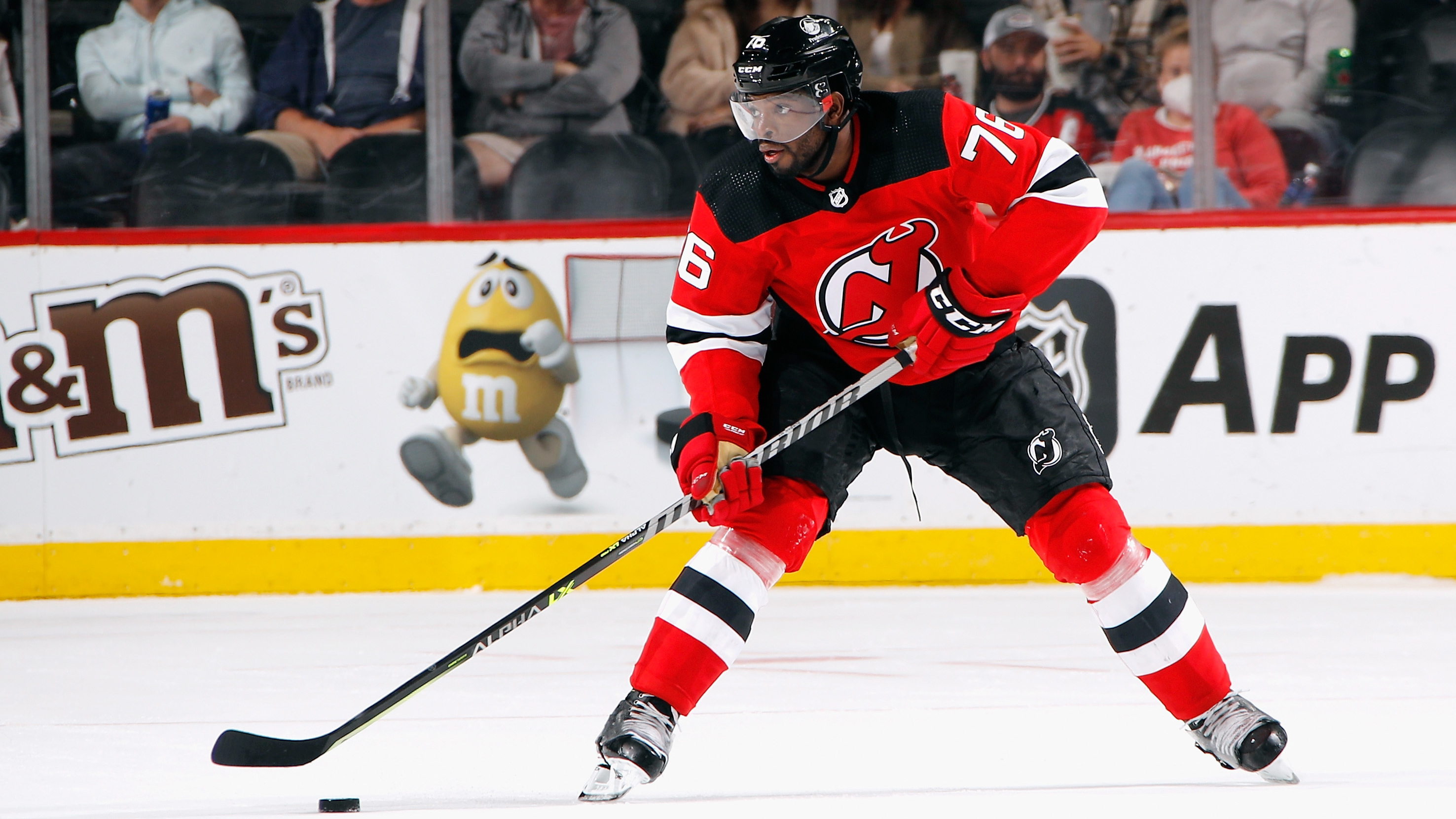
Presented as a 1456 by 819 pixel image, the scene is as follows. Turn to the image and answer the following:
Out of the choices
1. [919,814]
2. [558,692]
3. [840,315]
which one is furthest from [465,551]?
[919,814]

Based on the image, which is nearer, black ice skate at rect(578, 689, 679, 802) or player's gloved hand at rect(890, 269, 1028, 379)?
black ice skate at rect(578, 689, 679, 802)

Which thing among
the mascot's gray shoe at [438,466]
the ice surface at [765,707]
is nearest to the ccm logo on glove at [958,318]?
the ice surface at [765,707]

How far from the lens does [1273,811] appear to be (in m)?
1.68

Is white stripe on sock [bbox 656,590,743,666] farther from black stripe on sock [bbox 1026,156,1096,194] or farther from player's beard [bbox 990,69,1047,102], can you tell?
player's beard [bbox 990,69,1047,102]

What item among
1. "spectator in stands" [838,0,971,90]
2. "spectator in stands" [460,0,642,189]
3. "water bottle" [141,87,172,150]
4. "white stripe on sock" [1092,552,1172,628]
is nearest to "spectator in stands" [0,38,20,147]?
"water bottle" [141,87,172,150]

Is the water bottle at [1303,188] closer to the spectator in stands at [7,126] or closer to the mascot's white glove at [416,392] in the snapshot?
the mascot's white glove at [416,392]

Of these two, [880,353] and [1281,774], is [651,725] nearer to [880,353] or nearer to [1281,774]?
[880,353]

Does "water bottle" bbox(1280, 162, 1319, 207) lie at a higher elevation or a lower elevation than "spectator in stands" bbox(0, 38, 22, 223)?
lower

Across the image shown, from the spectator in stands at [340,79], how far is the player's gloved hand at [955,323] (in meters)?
3.12

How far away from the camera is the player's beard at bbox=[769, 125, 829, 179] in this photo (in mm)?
1946

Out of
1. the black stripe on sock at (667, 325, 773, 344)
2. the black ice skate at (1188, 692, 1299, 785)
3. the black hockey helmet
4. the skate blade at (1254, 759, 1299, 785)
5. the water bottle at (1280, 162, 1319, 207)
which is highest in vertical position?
the black hockey helmet

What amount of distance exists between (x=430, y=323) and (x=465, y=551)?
2.42 feet

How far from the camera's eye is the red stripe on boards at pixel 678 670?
6.14 feet

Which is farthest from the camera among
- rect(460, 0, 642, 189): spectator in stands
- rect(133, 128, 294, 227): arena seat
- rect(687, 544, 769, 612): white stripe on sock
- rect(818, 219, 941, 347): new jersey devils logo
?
rect(460, 0, 642, 189): spectator in stands
